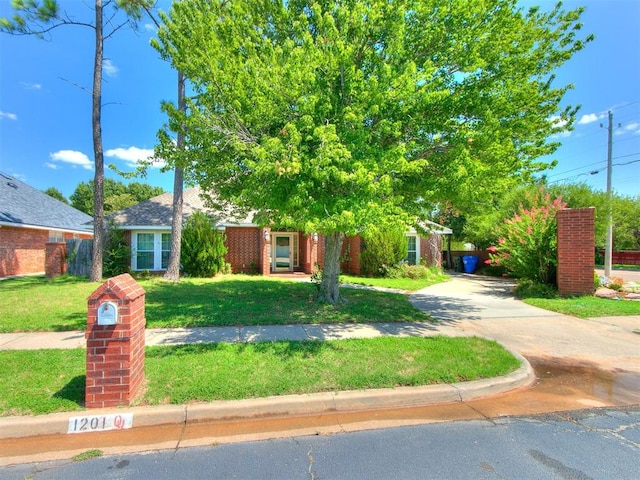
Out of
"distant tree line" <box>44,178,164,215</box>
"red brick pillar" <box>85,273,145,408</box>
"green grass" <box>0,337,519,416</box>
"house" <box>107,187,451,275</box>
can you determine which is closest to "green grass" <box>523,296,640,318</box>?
"green grass" <box>0,337,519,416</box>

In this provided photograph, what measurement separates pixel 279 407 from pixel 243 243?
48.1 feet

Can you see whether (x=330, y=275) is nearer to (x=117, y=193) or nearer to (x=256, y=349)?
(x=256, y=349)

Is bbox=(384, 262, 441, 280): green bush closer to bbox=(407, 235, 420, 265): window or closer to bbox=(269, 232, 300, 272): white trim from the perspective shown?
bbox=(407, 235, 420, 265): window

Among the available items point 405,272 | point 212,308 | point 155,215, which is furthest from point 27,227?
point 405,272

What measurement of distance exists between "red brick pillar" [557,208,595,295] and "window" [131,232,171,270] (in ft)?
53.2

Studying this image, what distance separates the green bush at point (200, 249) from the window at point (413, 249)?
1033cm

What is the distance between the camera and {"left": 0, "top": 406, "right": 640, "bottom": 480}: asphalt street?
112 inches

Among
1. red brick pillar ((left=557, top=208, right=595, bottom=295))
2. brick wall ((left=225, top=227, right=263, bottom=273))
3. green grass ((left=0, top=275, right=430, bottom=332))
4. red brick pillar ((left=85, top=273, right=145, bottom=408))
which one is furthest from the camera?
brick wall ((left=225, top=227, right=263, bottom=273))

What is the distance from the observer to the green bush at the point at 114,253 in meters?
15.4

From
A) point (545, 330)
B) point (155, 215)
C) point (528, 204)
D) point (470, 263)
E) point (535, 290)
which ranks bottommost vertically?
point (545, 330)

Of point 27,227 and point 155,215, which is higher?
point 155,215

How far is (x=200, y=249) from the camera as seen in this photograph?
15.7 metres

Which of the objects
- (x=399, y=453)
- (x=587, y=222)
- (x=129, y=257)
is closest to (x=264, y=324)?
(x=399, y=453)

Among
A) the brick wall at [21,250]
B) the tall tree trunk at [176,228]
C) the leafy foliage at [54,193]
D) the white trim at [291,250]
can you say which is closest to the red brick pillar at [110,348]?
the tall tree trunk at [176,228]
